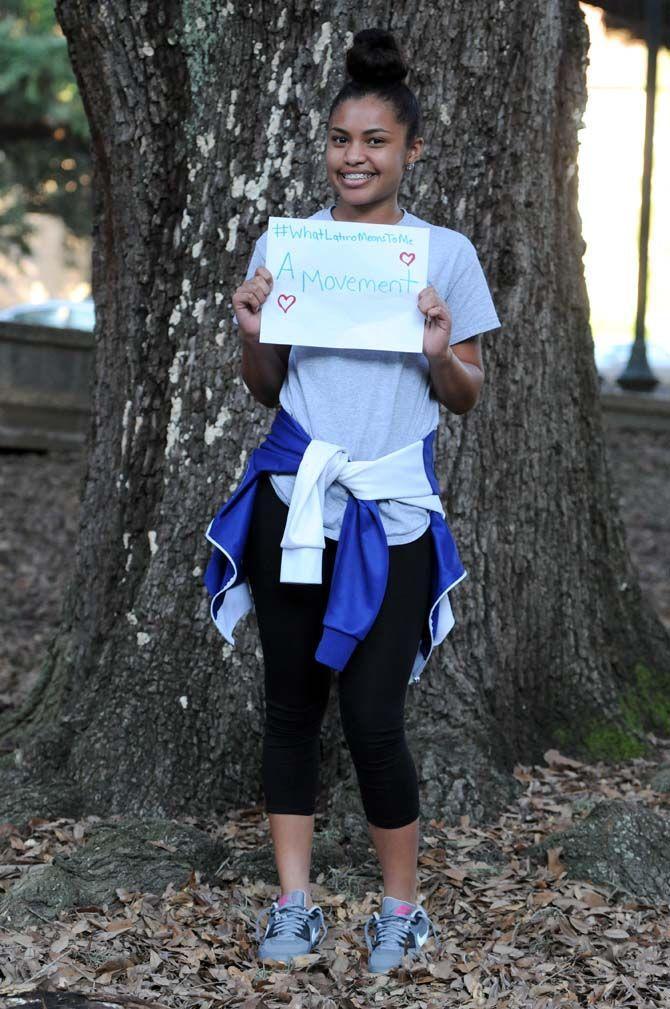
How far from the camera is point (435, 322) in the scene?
2963mm

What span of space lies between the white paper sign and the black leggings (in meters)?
0.40

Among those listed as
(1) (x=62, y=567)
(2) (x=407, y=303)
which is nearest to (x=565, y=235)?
(2) (x=407, y=303)

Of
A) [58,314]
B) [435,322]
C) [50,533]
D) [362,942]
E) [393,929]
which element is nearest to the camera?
[435,322]

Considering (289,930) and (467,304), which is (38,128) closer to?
(467,304)

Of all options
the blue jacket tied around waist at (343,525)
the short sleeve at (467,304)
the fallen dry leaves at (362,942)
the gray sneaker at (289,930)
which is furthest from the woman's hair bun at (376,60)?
the fallen dry leaves at (362,942)

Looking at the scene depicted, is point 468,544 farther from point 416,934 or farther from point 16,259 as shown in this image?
point 16,259

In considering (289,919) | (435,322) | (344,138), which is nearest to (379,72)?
(344,138)

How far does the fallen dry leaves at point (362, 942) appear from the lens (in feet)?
10.2

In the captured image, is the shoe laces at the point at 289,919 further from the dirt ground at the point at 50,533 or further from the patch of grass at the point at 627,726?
the dirt ground at the point at 50,533

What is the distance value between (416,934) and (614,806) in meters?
0.84

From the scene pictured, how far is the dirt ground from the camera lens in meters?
6.88

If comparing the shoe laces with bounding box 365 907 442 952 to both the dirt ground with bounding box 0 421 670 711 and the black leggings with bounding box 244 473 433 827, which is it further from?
the dirt ground with bounding box 0 421 670 711

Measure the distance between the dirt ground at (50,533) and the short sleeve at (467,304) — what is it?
10.1 ft

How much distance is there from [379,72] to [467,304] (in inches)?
22.8
